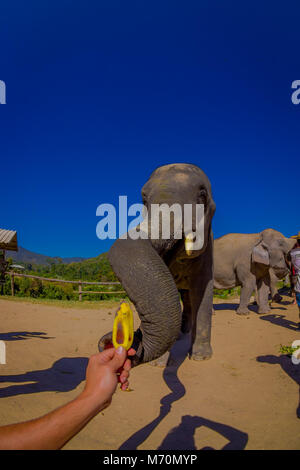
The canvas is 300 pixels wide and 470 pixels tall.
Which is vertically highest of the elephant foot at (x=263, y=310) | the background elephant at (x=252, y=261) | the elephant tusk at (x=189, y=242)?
the elephant tusk at (x=189, y=242)

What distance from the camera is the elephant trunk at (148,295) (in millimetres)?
1982

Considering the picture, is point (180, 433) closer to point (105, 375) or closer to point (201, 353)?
point (105, 375)

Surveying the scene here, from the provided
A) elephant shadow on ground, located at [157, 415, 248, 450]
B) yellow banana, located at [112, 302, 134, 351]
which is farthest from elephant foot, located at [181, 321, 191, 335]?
yellow banana, located at [112, 302, 134, 351]

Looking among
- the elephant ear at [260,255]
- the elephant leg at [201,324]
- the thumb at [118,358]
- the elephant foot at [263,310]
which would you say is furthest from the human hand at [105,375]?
the elephant ear at [260,255]

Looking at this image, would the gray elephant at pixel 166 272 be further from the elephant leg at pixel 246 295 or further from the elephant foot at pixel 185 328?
the elephant leg at pixel 246 295

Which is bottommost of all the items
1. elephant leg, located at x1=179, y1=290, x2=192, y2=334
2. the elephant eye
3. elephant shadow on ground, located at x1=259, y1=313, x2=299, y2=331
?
elephant shadow on ground, located at x1=259, y1=313, x2=299, y2=331

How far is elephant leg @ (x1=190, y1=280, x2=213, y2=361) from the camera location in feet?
15.6

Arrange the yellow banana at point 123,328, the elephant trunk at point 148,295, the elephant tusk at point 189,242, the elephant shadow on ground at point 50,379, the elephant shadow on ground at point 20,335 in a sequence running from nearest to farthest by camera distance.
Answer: the yellow banana at point 123,328
the elephant trunk at point 148,295
the elephant shadow on ground at point 50,379
the elephant tusk at point 189,242
the elephant shadow on ground at point 20,335

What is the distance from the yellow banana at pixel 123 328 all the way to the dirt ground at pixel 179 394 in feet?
4.34

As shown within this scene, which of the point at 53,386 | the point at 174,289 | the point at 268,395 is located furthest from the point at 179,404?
the point at 174,289

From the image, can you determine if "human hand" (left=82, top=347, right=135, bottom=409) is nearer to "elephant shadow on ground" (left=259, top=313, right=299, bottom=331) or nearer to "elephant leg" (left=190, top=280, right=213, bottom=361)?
"elephant leg" (left=190, top=280, right=213, bottom=361)

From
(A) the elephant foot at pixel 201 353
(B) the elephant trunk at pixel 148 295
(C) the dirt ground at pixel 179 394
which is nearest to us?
(B) the elephant trunk at pixel 148 295

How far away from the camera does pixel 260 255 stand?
964cm

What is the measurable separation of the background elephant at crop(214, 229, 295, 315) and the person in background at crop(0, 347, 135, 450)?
877cm
